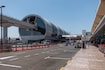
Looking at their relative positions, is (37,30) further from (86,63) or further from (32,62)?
(86,63)

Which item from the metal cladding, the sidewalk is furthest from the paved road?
the metal cladding

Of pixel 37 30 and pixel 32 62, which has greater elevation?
pixel 37 30

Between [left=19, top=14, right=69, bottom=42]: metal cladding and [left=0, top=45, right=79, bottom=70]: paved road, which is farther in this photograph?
[left=19, top=14, right=69, bottom=42]: metal cladding

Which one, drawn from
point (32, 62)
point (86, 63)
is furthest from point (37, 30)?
point (86, 63)

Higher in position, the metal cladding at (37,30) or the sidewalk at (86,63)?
the metal cladding at (37,30)

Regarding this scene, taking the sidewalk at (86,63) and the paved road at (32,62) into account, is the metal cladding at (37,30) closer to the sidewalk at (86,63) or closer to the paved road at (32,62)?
the paved road at (32,62)

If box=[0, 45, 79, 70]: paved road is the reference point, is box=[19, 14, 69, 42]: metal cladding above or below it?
above

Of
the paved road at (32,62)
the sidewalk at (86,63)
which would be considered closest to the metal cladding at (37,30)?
the paved road at (32,62)

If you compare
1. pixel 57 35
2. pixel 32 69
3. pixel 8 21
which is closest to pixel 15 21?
pixel 8 21

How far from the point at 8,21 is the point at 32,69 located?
69.0m

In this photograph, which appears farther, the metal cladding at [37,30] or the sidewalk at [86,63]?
the metal cladding at [37,30]

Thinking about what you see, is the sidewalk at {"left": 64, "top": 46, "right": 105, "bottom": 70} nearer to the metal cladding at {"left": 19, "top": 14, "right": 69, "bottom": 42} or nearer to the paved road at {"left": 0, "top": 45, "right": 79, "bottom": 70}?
the paved road at {"left": 0, "top": 45, "right": 79, "bottom": 70}

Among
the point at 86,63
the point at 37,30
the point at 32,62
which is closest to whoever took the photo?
the point at 86,63

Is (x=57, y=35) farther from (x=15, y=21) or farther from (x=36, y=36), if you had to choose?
(x=15, y=21)
